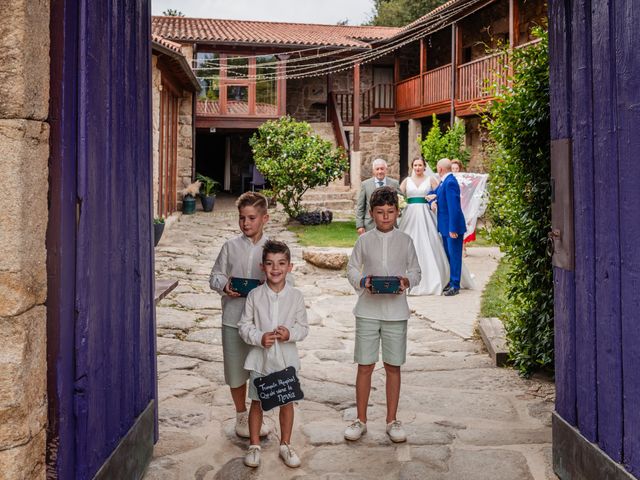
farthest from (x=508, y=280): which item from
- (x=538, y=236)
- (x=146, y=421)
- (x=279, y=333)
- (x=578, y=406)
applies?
(x=146, y=421)

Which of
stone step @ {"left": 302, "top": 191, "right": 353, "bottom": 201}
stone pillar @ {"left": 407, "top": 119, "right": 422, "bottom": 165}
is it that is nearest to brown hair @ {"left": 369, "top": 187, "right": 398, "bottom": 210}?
stone step @ {"left": 302, "top": 191, "right": 353, "bottom": 201}

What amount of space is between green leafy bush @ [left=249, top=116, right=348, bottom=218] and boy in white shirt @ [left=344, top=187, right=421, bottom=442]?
12.0 m

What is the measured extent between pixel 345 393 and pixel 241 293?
54.5 inches

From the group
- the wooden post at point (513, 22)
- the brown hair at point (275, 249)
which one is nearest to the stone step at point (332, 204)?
the wooden post at point (513, 22)

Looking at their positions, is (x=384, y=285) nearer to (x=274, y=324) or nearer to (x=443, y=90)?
(x=274, y=324)

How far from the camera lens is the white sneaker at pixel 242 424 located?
3.67m

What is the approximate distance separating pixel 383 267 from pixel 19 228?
2.13 meters

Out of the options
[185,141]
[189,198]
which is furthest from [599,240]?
[185,141]

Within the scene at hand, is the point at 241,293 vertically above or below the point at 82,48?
below

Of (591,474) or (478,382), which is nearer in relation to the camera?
(591,474)

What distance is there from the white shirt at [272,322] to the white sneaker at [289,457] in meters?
0.38

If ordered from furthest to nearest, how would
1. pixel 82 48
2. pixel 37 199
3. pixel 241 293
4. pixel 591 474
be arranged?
pixel 241 293 < pixel 591 474 < pixel 82 48 < pixel 37 199

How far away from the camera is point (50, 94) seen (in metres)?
2.17

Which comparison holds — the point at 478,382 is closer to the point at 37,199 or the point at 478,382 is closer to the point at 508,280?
the point at 508,280
